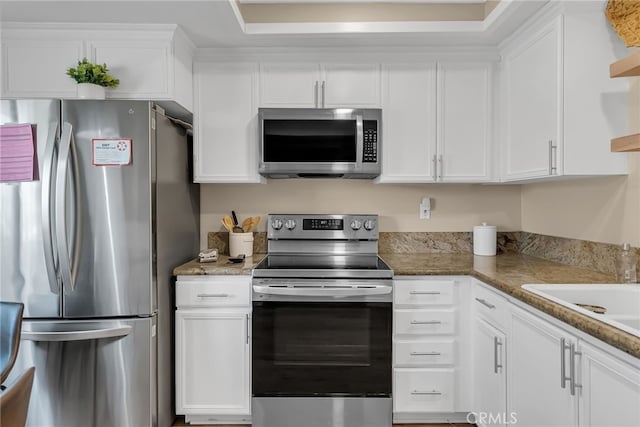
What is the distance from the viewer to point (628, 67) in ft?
4.82

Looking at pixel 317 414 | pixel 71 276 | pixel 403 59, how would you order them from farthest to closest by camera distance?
pixel 403 59, pixel 317 414, pixel 71 276

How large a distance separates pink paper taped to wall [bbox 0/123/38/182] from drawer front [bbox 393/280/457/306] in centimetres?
192

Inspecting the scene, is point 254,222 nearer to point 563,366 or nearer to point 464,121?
point 464,121

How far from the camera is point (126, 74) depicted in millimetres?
2137

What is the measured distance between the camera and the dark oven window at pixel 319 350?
210 centimetres

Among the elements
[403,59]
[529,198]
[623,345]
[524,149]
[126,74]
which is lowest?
[623,345]

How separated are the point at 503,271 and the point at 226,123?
1823 millimetres

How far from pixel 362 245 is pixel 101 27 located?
6.48 feet

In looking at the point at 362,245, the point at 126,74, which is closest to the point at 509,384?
the point at 362,245

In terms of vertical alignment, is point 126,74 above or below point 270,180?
above

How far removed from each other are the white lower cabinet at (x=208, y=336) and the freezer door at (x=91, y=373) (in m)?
0.23

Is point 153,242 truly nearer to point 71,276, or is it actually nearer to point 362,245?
point 71,276

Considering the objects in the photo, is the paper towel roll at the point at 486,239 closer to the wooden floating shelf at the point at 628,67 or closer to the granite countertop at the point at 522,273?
the granite countertop at the point at 522,273

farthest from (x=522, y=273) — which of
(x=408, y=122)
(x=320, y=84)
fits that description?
(x=320, y=84)
